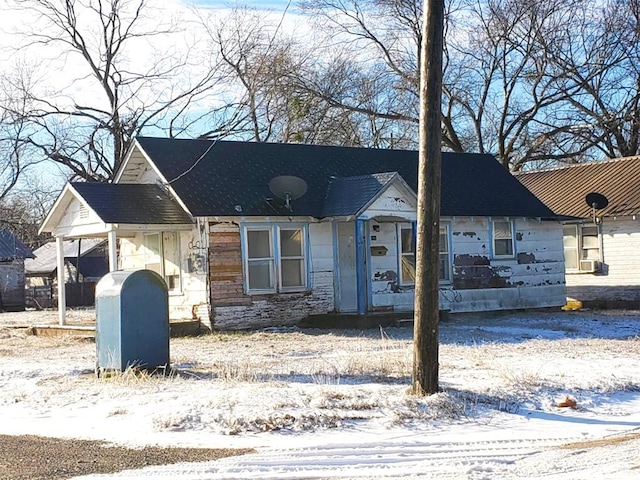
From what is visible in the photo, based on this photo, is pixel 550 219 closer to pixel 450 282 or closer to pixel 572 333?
pixel 450 282

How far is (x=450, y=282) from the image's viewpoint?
2305 cm

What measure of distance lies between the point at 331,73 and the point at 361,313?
1986 cm

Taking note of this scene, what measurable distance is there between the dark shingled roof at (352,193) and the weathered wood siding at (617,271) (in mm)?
A: 9498

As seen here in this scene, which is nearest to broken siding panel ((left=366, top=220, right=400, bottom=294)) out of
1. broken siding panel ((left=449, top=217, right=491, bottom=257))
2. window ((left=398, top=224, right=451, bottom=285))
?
window ((left=398, top=224, right=451, bottom=285))

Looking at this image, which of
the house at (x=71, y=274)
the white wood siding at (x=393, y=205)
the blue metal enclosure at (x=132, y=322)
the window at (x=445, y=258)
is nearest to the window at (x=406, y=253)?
the white wood siding at (x=393, y=205)

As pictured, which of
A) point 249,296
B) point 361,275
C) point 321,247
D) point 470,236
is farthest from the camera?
point 470,236

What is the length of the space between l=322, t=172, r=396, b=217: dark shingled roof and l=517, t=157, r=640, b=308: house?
7.43 m

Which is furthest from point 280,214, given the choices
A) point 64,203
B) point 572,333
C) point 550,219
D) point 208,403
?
point 208,403

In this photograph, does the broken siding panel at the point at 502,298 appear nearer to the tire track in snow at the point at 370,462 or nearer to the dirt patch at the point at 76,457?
the tire track in snow at the point at 370,462

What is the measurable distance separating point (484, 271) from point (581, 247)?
6159mm

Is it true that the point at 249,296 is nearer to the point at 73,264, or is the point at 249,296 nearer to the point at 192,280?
the point at 192,280

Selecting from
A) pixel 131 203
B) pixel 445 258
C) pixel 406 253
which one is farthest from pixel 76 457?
pixel 445 258

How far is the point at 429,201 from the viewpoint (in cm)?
1048

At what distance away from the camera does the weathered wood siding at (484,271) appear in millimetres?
21812
